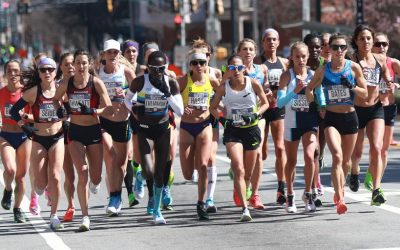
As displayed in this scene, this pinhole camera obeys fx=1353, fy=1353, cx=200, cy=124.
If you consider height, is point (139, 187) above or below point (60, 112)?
below

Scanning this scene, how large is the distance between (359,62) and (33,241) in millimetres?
4586

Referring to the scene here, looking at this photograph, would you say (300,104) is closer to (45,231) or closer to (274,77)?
(274,77)

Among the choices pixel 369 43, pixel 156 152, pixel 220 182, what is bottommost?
pixel 220 182

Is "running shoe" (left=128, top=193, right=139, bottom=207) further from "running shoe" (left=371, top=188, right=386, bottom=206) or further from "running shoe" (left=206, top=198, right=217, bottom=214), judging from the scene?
"running shoe" (left=371, top=188, right=386, bottom=206)

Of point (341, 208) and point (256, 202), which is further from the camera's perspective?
point (256, 202)

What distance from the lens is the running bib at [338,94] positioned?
1505cm

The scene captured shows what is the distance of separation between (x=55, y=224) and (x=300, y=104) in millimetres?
3101

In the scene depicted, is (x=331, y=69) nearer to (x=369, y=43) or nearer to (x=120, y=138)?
(x=369, y=43)

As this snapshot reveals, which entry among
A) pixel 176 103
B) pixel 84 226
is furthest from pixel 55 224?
pixel 176 103

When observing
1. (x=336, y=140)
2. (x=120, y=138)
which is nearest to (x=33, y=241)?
(x=120, y=138)

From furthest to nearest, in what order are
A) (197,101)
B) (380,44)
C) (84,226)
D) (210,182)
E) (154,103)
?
1. (380,44)
2. (210,182)
3. (197,101)
4. (154,103)
5. (84,226)

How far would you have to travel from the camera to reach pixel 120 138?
16094mm

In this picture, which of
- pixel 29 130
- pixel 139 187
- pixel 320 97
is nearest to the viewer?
pixel 29 130

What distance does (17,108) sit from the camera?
1513cm
